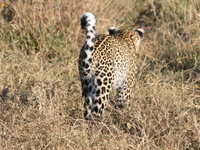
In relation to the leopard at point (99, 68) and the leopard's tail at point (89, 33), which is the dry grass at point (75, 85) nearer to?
the leopard at point (99, 68)

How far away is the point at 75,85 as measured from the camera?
17.1ft

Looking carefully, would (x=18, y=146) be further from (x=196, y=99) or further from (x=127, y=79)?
(x=196, y=99)

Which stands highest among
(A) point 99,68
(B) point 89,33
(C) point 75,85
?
(B) point 89,33

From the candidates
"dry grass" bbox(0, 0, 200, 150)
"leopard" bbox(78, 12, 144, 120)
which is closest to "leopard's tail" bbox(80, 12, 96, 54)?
"leopard" bbox(78, 12, 144, 120)

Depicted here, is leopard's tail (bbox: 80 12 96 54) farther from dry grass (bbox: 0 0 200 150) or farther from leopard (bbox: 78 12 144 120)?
dry grass (bbox: 0 0 200 150)

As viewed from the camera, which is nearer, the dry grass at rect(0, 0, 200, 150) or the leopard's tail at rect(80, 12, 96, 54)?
the dry grass at rect(0, 0, 200, 150)

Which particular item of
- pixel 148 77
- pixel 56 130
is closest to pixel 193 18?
pixel 148 77

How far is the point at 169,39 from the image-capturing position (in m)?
6.50

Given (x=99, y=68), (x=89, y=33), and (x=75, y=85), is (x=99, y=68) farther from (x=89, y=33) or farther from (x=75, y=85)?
(x=75, y=85)

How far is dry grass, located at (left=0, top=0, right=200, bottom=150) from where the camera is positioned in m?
3.65

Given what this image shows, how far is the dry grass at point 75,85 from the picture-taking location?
3650 mm

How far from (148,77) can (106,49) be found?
1.48m

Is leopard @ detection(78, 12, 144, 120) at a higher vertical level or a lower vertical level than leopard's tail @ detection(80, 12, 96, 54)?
lower

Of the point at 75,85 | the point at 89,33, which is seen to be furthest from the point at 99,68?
the point at 75,85
